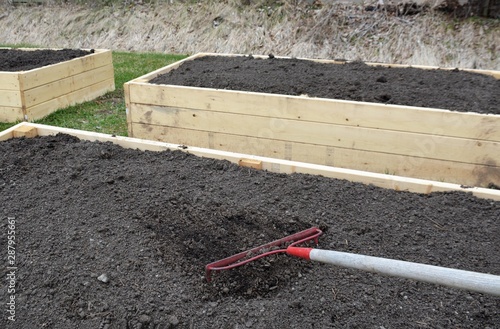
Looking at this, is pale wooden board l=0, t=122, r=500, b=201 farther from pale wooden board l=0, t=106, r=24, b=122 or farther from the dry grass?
the dry grass

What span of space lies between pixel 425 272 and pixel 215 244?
4.19 feet

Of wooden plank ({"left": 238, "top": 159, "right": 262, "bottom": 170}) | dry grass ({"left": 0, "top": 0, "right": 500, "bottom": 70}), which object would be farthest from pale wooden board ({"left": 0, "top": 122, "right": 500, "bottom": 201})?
dry grass ({"left": 0, "top": 0, "right": 500, "bottom": 70})

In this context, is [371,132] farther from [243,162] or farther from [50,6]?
[50,6]

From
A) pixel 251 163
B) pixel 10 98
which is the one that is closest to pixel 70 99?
pixel 10 98

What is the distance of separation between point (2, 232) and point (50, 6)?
1293 cm

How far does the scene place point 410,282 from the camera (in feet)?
7.33

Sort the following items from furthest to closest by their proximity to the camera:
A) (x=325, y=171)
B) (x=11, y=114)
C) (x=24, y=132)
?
(x=11, y=114), (x=24, y=132), (x=325, y=171)

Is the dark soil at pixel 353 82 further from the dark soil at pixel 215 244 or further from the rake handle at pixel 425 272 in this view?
the rake handle at pixel 425 272

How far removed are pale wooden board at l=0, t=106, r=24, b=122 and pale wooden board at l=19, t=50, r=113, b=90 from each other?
299 millimetres

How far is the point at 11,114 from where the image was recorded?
19.4 ft

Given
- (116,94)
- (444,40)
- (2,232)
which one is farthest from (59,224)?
(444,40)

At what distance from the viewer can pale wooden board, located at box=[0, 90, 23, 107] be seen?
579 cm

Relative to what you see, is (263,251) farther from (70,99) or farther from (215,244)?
(70,99)

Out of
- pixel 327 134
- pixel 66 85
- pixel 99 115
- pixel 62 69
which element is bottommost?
pixel 99 115
